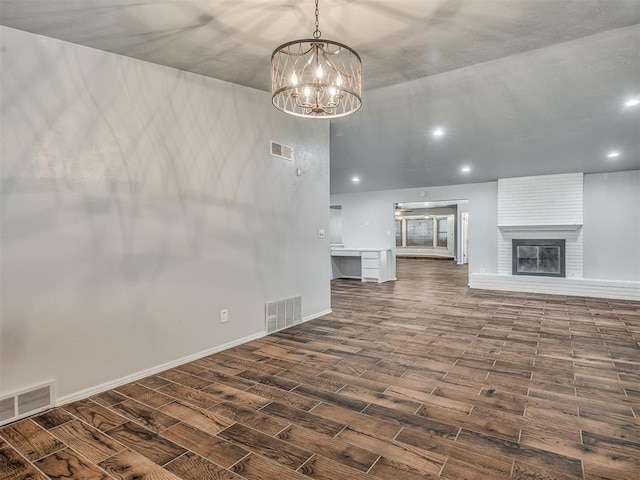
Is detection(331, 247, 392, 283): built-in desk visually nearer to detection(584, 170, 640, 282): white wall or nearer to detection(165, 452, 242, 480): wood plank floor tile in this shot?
detection(584, 170, 640, 282): white wall

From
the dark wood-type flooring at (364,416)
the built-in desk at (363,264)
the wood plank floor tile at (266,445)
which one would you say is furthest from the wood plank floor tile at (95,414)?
the built-in desk at (363,264)

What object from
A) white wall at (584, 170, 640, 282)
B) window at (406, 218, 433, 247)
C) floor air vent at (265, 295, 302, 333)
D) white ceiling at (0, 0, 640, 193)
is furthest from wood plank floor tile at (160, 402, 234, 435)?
window at (406, 218, 433, 247)

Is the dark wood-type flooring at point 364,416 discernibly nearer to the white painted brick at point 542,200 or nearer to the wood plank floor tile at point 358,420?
the wood plank floor tile at point 358,420

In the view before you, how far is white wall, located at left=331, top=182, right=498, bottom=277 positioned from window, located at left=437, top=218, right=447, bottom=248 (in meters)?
7.49

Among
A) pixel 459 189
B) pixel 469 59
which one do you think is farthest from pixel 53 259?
pixel 459 189

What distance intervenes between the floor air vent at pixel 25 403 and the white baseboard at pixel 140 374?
0.08m

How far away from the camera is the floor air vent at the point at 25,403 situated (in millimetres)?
2201

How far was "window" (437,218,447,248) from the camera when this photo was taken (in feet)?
52.4

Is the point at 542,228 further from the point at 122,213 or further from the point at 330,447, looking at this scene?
the point at 122,213

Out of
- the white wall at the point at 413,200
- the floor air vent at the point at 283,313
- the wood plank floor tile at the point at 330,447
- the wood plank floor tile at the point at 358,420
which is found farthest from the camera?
the white wall at the point at 413,200

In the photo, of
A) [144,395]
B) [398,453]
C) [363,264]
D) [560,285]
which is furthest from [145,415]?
[560,285]

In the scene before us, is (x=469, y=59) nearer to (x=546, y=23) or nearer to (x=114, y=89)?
(x=546, y=23)

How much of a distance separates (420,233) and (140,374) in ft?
50.0

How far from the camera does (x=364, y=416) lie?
2.24 m
